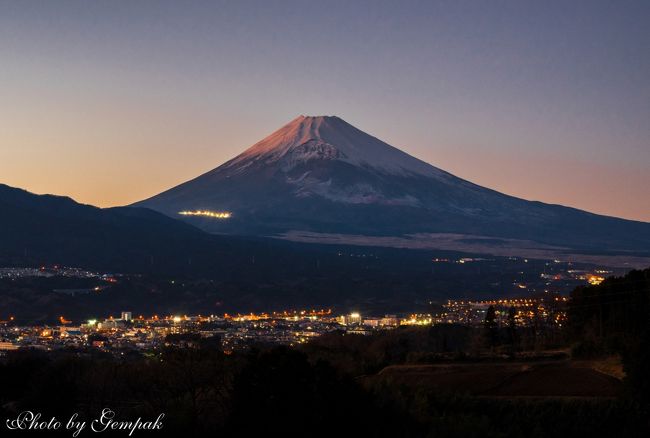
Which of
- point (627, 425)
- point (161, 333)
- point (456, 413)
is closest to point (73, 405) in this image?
point (456, 413)

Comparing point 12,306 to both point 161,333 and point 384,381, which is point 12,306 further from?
point 384,381

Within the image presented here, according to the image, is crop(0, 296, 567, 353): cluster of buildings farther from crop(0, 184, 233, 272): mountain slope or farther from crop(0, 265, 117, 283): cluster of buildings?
crop(0, 184, 233, 272): mountain slope

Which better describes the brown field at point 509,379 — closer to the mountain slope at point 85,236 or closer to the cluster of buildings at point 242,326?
the cluster of buildings at point 242,326

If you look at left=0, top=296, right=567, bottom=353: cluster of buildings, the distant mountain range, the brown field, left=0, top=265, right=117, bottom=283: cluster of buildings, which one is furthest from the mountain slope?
the brown field

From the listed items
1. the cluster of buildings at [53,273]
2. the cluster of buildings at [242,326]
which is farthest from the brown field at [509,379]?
the cluster of buildings at [53,273]

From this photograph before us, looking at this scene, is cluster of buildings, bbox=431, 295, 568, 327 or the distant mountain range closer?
cluster of buildings, bbox=431, 295, 568, 327

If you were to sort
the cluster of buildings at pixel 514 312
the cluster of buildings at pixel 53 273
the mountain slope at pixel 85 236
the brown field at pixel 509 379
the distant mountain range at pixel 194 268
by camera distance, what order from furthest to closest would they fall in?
1. the mountain slope at pixel 85 236
2. the cluster of buildings at pixel 53 273
3. the distant mountain range at pixel 194 268
4. the cluster of buildings at pixel 514 312
5. the brown field at pixel 509 379

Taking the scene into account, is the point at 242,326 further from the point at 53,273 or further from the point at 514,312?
the point at 53,273

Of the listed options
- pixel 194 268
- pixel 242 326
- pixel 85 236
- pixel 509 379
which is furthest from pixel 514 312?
pixel 85 236
